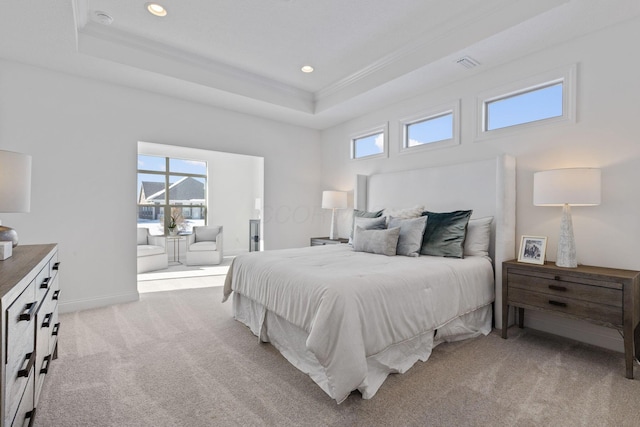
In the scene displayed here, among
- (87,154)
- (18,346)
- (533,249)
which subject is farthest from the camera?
(87,154)

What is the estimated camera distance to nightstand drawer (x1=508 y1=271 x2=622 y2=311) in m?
2.17

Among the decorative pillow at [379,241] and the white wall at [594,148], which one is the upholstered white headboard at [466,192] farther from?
the decorative pillow at [379,241]

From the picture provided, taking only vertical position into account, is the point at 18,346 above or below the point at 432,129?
below

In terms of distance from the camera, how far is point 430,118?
156 inches

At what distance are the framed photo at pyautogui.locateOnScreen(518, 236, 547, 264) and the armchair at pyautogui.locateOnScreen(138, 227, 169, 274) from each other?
5.75 meters

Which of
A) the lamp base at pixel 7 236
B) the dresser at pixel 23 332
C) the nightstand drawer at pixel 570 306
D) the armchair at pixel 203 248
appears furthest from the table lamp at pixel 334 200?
the lamp base at pixel 7 236

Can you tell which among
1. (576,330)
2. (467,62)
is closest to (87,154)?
(467,62)

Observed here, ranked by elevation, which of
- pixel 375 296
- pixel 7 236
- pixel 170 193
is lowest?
pixel 375 296

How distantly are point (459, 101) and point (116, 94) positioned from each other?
411 centimetres

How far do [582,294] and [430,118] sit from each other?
2.55m

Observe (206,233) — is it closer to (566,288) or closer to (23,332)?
(23,332)

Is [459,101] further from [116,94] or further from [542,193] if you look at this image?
[116,94]

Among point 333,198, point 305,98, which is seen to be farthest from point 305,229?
point 305,98

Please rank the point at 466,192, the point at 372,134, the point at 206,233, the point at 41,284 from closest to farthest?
the point at 41,284 < the point at 466,192 < the point at 372,134 < the point at 206,233
